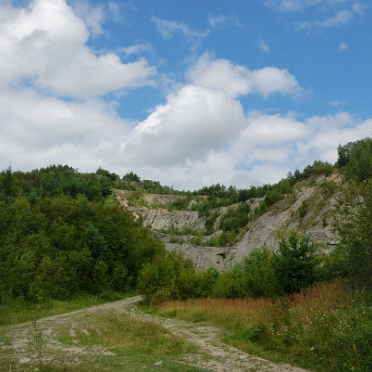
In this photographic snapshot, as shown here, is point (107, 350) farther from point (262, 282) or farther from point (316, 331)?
point (262, 282)

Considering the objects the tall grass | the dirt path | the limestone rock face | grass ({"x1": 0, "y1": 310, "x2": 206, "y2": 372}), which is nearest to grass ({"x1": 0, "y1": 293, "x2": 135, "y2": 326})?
grass ({"x1": 0, "y1": 310, "x2": 206, "y2": 372})

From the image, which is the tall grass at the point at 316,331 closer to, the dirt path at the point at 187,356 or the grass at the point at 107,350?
the dirt path at the point at 187,356

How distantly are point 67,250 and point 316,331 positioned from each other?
30.1 m

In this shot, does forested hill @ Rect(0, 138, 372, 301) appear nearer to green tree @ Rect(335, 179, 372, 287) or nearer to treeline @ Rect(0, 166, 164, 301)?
treeline @ Rect(0, 166, 164, 301)

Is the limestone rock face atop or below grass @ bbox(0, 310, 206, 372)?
atop

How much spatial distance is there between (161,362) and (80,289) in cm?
2703

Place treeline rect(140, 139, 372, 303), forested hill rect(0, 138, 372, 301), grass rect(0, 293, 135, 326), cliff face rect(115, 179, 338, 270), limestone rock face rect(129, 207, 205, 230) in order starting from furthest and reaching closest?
limestone rock face rect(129, 207, 205, 230)
cliff face rect(115, 179, 338, 270)
forested hill rect(0, 138, 372, 301)
grass rect(0, 293, 135, 326)
treeline rect(140, 139, 372, 303)

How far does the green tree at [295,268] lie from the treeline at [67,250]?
15991 mm

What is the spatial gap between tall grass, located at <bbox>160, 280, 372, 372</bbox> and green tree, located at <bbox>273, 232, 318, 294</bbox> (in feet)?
10.3

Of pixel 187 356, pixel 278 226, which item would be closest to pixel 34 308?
pixel 187 356

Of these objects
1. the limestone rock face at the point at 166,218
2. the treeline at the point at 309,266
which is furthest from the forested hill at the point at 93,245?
the limestone rock face at the point at 166,218

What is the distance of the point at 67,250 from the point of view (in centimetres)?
3631

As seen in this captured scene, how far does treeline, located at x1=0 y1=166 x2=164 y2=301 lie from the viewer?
28281 millimetres

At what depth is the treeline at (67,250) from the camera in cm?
2828
